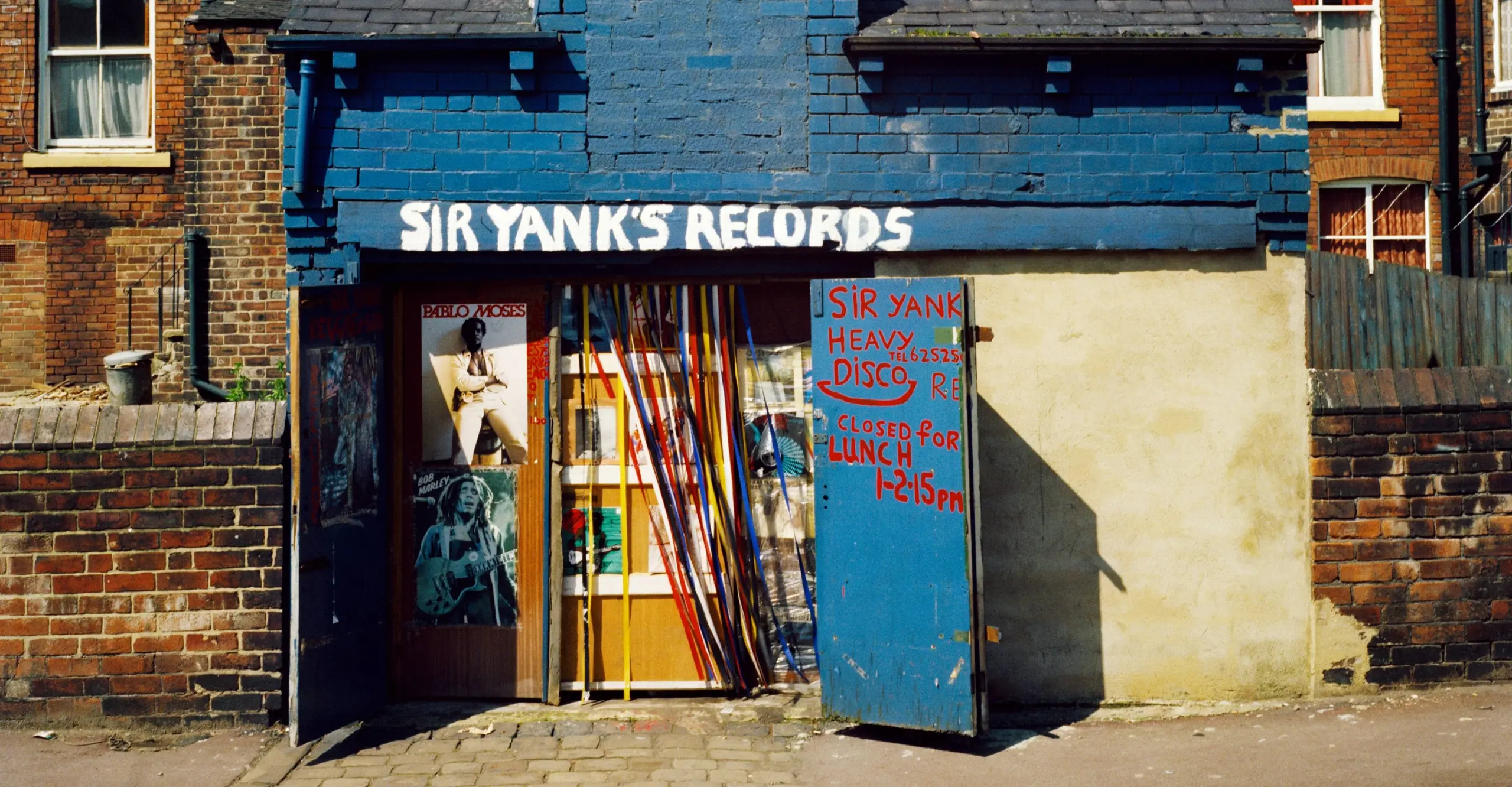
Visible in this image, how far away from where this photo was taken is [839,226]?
6461 millimetres

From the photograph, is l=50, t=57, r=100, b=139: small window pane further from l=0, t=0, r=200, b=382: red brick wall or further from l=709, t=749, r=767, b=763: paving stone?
l=709, t=749, r=767, b=763: paving stone

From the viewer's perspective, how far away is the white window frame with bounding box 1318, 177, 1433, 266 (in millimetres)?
12430

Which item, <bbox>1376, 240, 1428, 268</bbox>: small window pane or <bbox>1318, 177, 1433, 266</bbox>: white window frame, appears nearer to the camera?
<bbox>1318, 177, 1433, 266</bbox>: white window frame

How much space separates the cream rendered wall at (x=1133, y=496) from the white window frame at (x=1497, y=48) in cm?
741

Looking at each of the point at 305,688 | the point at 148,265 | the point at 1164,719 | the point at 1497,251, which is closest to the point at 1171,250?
the point at 1164,719

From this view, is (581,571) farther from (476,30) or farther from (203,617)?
(476,30)

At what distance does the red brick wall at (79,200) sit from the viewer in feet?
38.1

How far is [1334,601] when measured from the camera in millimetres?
6496

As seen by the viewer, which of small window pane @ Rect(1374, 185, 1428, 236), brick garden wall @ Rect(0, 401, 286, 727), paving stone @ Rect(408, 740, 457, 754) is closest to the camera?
paving stone @ Rect(408, 740, 457, 754)

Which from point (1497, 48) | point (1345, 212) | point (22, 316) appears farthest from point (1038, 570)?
point (22, 316)

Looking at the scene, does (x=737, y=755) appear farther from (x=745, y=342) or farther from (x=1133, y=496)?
(x=1133, y=496)

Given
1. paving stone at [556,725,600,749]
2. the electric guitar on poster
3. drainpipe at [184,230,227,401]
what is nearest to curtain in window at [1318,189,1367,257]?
the electric guitar on poster

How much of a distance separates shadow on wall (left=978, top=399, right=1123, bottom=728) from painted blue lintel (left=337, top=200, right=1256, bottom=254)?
0.95m

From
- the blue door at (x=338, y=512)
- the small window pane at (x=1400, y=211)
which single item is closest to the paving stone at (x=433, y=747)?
the blue door at (x=338, y=512)
